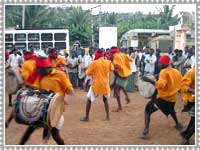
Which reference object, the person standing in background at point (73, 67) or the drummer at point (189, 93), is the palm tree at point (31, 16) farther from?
the drummer at point (189, 93)

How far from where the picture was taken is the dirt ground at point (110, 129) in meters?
6.77

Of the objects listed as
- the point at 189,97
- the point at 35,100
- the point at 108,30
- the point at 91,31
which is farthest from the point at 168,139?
the point at 91,31

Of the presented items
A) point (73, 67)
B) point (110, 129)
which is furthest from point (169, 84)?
point (73, 67)

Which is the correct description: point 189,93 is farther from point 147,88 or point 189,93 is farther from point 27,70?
point 27,70

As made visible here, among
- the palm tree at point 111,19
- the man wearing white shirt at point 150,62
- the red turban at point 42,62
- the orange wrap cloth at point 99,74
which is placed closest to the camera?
the red turban at point 42,62

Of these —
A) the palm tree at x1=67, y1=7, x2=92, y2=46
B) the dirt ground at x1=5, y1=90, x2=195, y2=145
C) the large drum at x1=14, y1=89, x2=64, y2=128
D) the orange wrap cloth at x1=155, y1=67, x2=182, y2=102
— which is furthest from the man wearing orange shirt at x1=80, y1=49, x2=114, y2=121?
the palm tree at x1=67, y1=7, x2=92, y2=46

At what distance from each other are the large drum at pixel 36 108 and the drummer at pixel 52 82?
26cm

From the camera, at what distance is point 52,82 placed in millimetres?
5570

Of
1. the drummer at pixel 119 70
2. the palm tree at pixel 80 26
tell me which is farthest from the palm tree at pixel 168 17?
the drummer at pixel 119 70

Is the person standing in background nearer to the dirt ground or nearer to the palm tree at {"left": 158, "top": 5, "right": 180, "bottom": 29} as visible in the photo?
the dirt ground

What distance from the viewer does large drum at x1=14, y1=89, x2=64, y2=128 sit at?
16.9 feet

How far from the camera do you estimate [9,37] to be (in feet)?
60.3

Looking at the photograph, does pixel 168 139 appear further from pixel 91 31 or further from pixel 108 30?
pixel 91 31

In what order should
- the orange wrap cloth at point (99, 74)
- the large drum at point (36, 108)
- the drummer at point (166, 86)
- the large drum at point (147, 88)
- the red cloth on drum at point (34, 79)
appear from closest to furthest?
the large drum at point (36, 108) < the red cloth on drum at point (34, 79) < the drummer at point (166, 86) < the large drum at point (147, 88) < the orange wrap cloth at point (99, 74)
